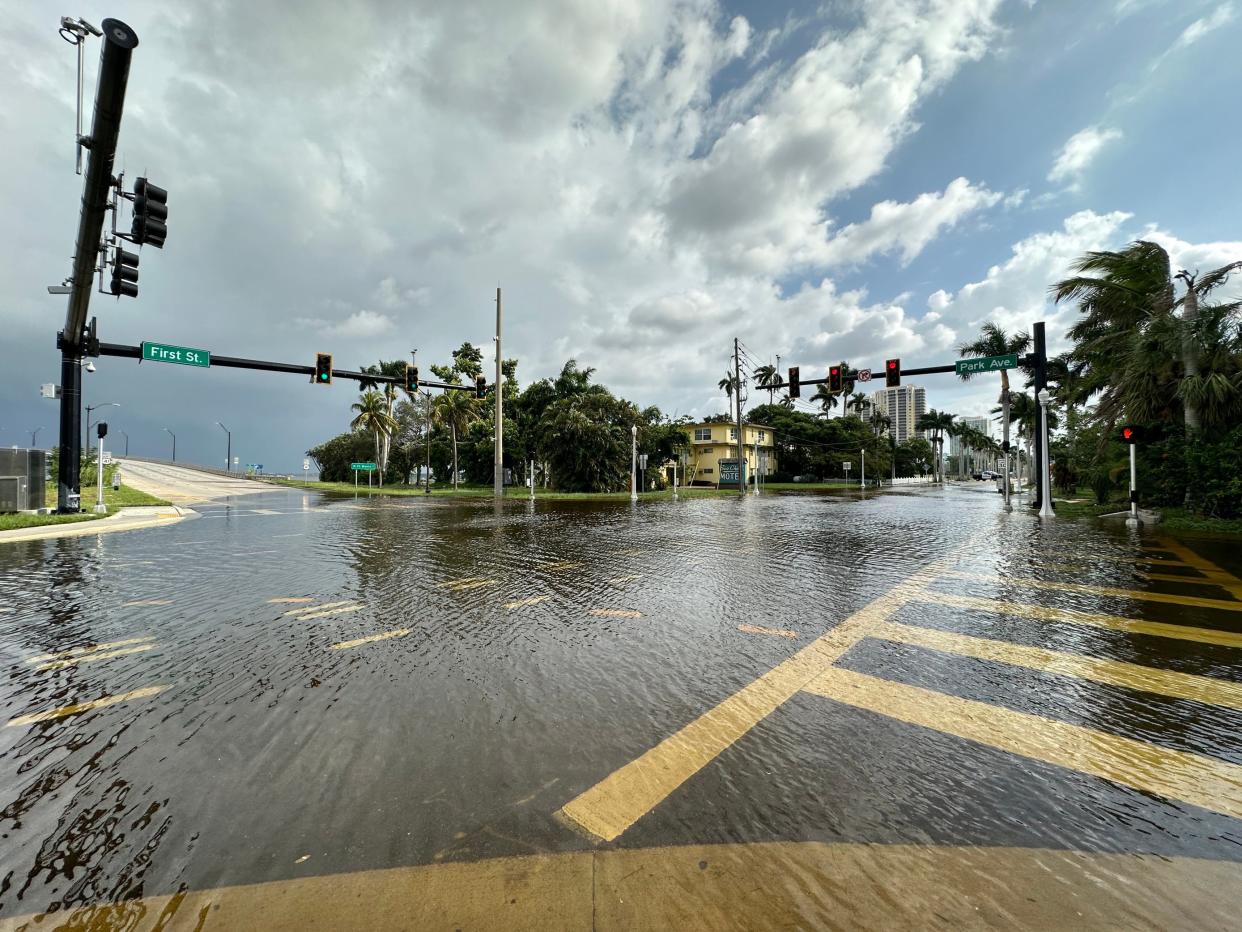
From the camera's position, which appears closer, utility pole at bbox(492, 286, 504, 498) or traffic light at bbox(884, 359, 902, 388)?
traffic light at bbox(884, 359, 902, 388)

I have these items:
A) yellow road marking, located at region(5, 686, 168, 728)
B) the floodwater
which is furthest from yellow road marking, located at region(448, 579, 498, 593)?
yellow road marking, located at region(5, 686, 168, 728)

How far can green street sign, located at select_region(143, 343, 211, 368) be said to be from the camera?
18.3 metres

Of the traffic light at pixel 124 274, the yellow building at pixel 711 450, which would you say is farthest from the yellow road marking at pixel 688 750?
the yellow building at pixel 711 450

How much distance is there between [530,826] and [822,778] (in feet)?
4.76

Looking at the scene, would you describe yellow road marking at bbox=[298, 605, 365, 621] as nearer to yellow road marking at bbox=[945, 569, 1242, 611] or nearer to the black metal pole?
yellow road marking at bbox=[945, 569, 1242, 611]

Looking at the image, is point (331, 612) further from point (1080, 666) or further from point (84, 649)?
point (1080, 666)

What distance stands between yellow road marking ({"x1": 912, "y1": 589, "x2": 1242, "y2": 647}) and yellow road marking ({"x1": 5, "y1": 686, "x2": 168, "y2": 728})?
7.22 meters

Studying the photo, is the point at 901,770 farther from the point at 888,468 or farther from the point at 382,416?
the point at 888,468

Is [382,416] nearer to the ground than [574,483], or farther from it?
farther from it

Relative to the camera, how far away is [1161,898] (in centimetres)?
190

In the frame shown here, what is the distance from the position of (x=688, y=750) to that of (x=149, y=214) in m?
12.4

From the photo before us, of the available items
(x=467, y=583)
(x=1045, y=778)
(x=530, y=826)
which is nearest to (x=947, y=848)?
(x=1045, y=778)

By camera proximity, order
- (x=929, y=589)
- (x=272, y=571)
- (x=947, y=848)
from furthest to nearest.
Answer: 1. (x=272, y=571)
2. (x=929, y=589)
3. (x=947, y=848)

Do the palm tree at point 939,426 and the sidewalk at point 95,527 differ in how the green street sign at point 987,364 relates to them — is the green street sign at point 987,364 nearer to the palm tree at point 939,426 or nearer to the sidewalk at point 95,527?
the sidewalk at point 95,527
